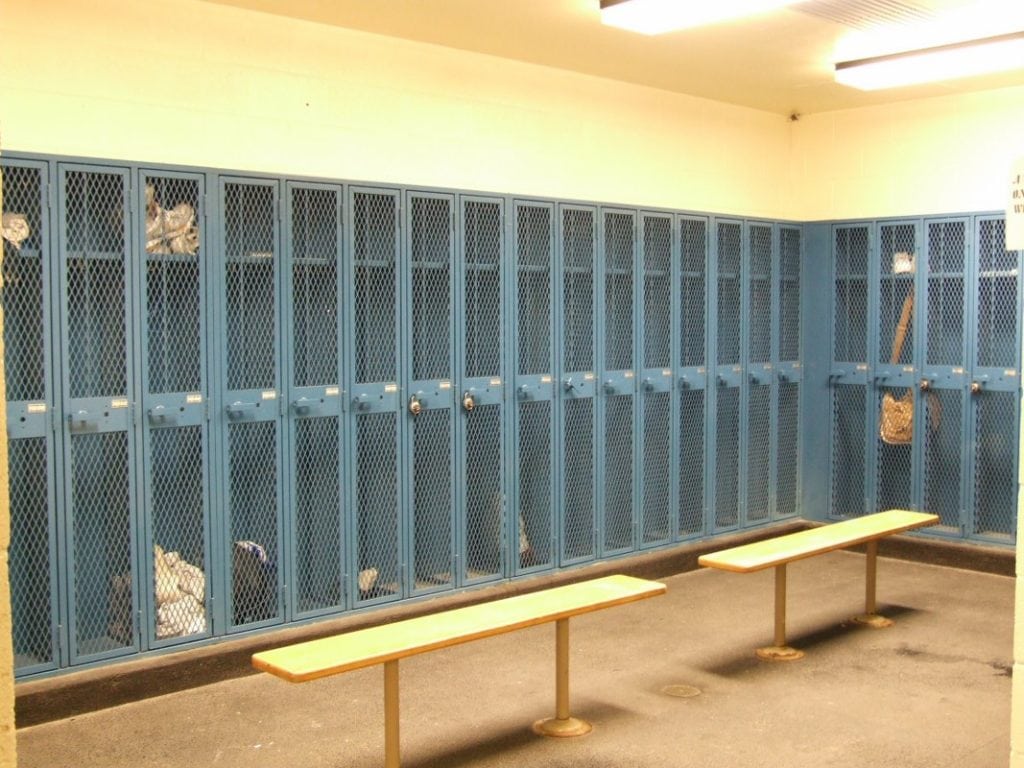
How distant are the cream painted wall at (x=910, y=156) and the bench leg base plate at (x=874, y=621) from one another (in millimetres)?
2477

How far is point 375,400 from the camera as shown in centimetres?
475

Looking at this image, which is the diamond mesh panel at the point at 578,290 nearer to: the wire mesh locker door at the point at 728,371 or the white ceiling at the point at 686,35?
the white ceiling at the point at 686,35

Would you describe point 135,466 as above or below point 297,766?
above

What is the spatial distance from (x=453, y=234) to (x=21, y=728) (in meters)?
2.68

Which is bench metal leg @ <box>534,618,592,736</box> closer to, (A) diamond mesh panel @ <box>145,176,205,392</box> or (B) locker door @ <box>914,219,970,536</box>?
(A) diamond mesh panel @ <box>145,176,205,392</box>

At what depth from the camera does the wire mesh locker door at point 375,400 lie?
4.68m

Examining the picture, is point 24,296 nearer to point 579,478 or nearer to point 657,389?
point 579,478

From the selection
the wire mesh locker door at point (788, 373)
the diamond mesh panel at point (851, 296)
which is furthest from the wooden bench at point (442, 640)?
the diamond mesh panel at point (851, 296)

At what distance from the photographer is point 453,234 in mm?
4984

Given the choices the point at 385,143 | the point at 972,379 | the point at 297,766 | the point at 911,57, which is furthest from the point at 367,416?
the point at 972,379

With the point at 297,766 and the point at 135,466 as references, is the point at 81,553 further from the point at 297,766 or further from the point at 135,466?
the point at 297,766

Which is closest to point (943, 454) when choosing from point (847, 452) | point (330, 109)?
point (847, 452)

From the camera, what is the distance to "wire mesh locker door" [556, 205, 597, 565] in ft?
18.1

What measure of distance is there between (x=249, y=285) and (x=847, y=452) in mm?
4093
